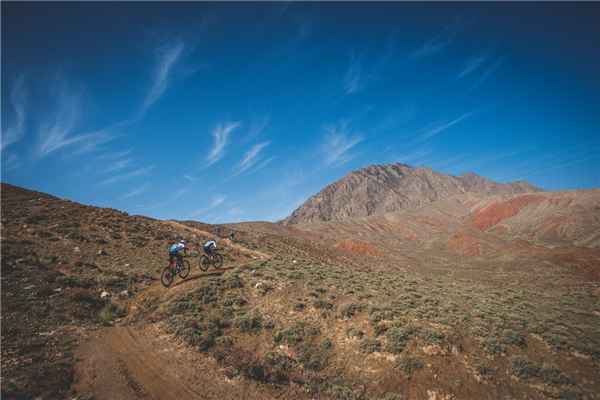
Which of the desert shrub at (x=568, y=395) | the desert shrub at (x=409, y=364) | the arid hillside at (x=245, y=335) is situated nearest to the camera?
the desert shrub at (x=568, y=395)

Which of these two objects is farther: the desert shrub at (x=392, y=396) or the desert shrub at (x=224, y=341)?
the desert shrub at (x=224, y=341)

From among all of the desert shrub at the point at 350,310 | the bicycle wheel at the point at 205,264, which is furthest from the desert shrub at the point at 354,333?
the bicycle wheel at the point at 205,264

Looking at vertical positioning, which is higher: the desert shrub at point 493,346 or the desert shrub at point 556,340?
the desert shrub at point 493,346

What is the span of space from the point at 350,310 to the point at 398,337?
2.90 metres

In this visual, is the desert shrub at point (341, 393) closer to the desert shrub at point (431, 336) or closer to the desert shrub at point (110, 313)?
the desert shrub at point (431, 336)

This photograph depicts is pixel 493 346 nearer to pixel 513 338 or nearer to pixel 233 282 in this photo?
pixel 513 338

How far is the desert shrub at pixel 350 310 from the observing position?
41.9 feet

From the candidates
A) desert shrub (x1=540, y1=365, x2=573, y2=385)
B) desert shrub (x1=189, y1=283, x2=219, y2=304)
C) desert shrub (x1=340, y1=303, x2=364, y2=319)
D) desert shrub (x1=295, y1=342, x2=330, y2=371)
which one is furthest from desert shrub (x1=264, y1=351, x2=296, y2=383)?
desert shrub (x1=540, y1=365, x2=573, y2=385)

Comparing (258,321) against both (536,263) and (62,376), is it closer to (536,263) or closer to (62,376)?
(62,376)

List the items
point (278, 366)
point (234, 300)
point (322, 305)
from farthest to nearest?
point (234, 300) → point (322, 305) → point (278, 366)

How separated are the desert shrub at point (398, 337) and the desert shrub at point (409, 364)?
517mm

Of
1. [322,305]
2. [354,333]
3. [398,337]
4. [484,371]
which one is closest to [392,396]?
[398,337]

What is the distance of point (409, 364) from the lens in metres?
9.15

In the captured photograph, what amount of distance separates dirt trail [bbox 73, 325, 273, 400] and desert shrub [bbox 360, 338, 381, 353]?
4.14 metres
